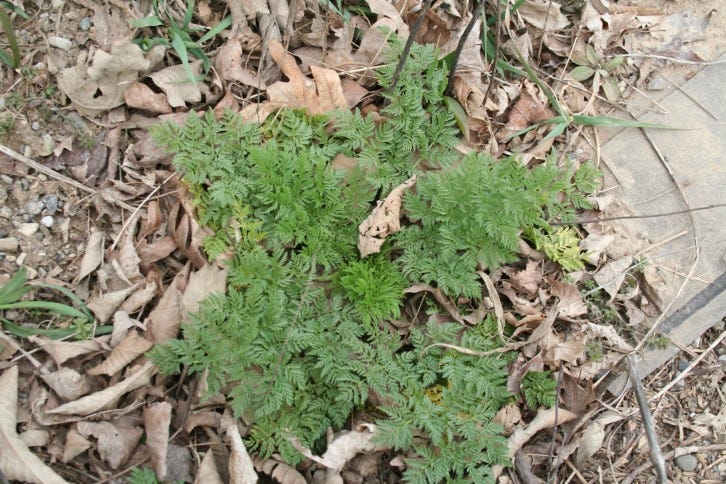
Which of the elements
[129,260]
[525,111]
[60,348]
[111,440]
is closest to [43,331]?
[60,348]

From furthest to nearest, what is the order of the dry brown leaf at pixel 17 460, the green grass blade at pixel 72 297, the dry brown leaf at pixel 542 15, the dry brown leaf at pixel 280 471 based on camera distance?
1. the dry brown leaf at pixel 542 15
2. the green grass blade at pixel 72 297
3. the dry brown leaf at pixel 280 471
4. the dry brown leaf at pixel 17 460

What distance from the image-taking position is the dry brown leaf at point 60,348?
2793 mm

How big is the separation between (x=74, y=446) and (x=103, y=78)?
1.79 metres

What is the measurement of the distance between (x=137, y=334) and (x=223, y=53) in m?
1.55

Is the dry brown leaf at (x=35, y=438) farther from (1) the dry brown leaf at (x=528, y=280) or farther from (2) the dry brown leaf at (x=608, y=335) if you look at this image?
(2) the dry brown leaf at (x=608, y=335)

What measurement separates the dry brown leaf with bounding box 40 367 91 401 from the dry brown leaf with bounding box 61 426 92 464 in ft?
0.55

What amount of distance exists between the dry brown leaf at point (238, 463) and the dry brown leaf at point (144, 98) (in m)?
1.68

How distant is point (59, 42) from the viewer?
3221mm

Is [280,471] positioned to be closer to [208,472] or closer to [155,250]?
[208,472]

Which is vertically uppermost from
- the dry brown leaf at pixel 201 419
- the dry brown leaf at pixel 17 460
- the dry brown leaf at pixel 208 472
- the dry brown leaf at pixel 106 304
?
the dry brown leaf at pixel 106 304

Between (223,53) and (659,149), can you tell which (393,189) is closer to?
(223,53)

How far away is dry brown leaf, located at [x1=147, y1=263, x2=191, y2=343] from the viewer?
2947 millimetres

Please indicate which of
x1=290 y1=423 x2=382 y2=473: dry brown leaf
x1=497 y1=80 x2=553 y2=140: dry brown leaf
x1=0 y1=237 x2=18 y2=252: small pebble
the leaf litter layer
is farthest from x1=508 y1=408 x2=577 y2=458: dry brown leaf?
x1=0 y1=237 x2=18 y2=252: small pebble

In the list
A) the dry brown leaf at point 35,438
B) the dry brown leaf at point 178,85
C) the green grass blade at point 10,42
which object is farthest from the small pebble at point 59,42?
the dry brown leaf at point 35,438
